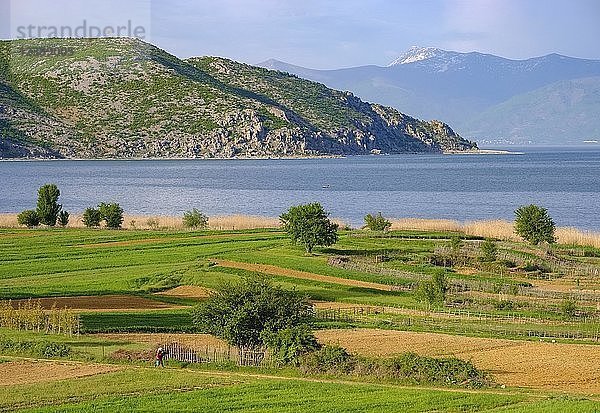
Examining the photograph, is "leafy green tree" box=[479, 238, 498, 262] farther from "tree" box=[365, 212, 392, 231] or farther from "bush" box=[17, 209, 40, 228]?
"bush" box=[17, 209, 40, 228]

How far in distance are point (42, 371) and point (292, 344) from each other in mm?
9933

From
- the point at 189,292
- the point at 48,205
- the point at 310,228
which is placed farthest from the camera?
the point at 48,205

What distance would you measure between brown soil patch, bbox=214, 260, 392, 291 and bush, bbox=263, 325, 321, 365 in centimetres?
2159

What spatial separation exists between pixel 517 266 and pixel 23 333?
38268 millimetres

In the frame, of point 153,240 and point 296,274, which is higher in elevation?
point 153,240

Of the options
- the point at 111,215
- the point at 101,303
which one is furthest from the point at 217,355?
the point at 111,215

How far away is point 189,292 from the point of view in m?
58.5

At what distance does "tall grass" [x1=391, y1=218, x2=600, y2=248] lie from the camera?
3184 inches

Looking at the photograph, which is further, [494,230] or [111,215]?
[111,215]

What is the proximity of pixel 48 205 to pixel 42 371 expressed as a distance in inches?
2492

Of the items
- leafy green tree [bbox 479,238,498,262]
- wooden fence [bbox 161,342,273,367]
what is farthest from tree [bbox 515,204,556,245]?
wooden fence [bbox 161,342,273,367]

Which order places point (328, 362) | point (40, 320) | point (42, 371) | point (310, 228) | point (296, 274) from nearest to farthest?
point (42, 371), point (328, 362), point (40, 320), point (296, 274), point (310, 228)

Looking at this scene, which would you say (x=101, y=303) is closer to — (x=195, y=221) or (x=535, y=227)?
(x=195, y=221)

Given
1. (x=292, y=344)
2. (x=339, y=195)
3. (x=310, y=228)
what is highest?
(x=339, y=195)
